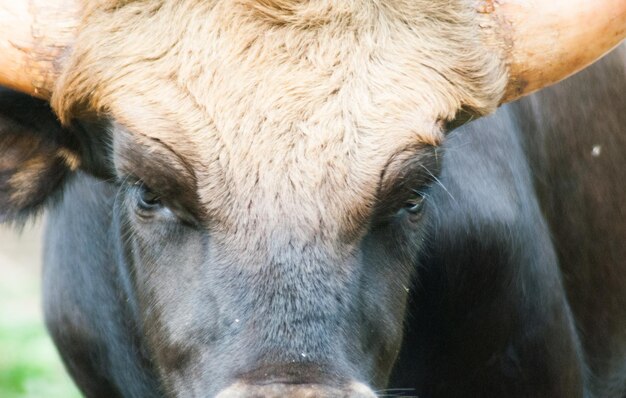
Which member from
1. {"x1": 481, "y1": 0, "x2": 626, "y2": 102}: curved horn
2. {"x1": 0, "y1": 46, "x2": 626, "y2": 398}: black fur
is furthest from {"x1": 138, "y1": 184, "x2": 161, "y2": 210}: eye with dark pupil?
{"x1": 481, "y1": 0, "x2": 626, "y2": 102}: curved horn

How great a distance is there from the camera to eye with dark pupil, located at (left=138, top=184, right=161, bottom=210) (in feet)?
14.8

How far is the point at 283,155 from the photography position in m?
4.20

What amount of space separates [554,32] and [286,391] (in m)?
1.74

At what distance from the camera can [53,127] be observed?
16.3 feet

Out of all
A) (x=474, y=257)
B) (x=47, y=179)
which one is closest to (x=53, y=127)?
(x=47, y=179)

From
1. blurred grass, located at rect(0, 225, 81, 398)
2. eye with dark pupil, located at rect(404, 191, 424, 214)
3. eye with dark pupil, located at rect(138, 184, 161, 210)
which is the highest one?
eye with dark pupil, located at rect(138, 184, 161, 210)

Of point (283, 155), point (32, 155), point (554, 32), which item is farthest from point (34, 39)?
point (554, 32)

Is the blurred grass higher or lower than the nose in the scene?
lower

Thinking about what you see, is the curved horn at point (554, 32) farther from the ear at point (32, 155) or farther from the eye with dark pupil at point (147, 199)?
the ear at point (32, 155)

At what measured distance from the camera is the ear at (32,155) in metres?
4.93

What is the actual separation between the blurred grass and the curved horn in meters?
3.87

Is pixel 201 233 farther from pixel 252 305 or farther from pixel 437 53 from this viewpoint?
pixel 437 53

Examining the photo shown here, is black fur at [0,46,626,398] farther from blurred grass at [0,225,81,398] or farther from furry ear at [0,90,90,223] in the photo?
blurred grass at [0,225,81,398]

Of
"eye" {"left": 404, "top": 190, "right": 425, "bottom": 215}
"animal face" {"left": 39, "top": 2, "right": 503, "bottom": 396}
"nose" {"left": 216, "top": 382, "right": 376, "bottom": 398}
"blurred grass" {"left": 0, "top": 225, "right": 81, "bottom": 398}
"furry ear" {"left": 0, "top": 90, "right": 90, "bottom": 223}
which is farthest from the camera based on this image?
"blurred grass" {"left": 0, "top": 225, "right": 81, "bottom": 398}
